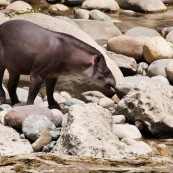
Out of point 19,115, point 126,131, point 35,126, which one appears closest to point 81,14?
point 126,131

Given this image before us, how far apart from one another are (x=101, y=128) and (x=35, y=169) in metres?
1.68

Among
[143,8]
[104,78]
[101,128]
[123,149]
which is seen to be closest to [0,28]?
[104,78]

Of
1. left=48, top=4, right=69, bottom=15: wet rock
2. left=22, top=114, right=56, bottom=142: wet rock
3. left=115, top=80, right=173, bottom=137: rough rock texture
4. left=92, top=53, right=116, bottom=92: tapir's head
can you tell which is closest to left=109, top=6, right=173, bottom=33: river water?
left=48, top=4, right=69, bottom=15: wet rock

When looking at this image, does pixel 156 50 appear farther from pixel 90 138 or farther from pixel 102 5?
pixel 102 5

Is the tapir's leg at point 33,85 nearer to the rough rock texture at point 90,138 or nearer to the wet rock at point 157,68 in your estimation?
the rough rock texture at point 90,138

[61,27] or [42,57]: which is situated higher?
[42,57]

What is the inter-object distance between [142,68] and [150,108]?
418cm

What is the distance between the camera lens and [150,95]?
29.8 feet

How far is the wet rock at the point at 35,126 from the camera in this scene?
7828 mm

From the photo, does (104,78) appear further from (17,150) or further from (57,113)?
(17,150)

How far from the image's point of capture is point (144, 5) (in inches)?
853

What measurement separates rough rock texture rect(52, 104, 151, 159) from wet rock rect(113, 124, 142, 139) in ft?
2.20

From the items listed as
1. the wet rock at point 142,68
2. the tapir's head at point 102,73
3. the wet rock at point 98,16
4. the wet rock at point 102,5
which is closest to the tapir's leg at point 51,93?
the tapir's head at point 102,73

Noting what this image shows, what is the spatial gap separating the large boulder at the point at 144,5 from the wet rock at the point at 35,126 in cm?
1393
